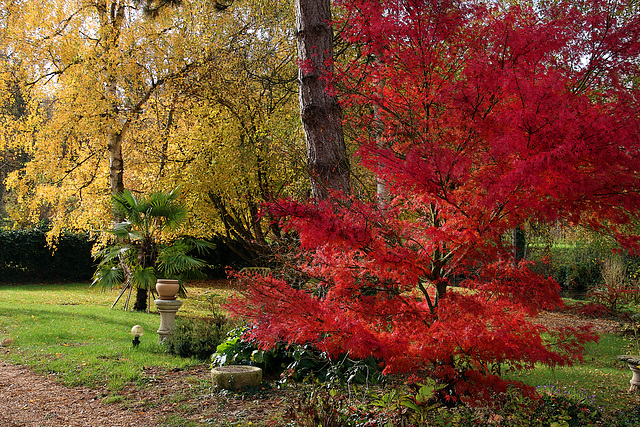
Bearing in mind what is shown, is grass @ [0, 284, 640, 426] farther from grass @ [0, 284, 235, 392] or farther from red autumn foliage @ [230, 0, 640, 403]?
red autumn foliage @ [230, 0, 640, 403]

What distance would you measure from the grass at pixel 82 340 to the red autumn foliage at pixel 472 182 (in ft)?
9.20

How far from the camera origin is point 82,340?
768cm

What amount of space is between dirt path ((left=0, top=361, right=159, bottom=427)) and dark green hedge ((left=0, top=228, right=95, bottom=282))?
475 inches

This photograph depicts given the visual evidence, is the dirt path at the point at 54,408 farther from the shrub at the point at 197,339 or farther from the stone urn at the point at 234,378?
the shrub at the point at 197,339

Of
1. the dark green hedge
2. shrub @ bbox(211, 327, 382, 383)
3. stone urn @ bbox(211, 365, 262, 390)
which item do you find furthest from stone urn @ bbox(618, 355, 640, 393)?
the dark green hedge

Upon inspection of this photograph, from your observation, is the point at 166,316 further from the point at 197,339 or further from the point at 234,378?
the point at 234,378

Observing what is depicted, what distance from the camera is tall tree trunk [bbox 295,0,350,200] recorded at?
567 cm

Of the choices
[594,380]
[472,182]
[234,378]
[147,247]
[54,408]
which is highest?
[472,182]

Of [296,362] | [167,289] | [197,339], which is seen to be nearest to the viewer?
[296,362]

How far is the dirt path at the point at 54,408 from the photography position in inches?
170

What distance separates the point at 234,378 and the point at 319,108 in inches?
125

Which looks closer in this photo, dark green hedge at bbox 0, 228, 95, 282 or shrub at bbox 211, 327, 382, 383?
shrub at bbox 211, 327, 382, 383

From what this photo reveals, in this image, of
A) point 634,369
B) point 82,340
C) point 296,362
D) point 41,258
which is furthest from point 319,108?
point 41,258

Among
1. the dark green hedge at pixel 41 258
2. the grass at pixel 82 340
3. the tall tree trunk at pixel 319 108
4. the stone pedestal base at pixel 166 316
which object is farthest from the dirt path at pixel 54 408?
the dark green hedge at pixel 41 258
